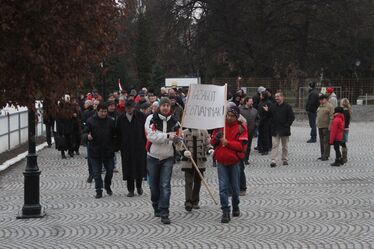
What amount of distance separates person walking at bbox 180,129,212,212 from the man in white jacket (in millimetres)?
599

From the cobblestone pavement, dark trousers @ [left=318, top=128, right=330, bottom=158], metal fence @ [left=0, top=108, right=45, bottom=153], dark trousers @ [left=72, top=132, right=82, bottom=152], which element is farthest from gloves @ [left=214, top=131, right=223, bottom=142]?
metal fence @ [left=0, top=108, right=45, bottom=153]

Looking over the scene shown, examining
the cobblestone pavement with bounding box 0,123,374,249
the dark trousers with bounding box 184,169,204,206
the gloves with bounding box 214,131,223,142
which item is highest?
the gloves with bounding box 214,131,223,142

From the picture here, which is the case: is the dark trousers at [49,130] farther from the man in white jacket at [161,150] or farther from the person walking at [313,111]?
the man in white jacket at [161,150]

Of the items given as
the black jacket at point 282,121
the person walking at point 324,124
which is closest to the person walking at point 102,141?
the black jacket at point 282,121

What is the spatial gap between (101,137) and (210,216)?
314cm

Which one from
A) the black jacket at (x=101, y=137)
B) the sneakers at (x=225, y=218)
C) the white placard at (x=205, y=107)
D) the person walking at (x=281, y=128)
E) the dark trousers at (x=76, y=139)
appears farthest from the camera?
the dark trousers at (x=76, y=139)

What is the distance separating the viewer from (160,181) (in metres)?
10.2

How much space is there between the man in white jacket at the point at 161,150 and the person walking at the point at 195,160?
599 millimetres

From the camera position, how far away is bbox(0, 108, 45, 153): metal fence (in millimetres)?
20250

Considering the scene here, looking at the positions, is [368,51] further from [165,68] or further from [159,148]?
[159,148]

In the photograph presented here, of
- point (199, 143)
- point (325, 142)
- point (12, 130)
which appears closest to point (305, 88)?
point (12, 130)

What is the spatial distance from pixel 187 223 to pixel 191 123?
157 centimetres

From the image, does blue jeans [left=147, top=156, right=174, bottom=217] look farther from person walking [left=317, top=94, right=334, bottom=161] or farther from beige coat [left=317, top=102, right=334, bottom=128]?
beige coat [left=317, top=102, right=334, bottom=128]

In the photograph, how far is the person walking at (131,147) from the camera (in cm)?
1244
